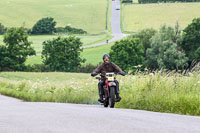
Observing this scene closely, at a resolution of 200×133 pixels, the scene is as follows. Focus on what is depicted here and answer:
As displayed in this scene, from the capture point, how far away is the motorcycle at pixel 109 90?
1248 centimetres

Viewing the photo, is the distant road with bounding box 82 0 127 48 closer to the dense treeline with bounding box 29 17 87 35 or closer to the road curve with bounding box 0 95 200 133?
the dense treeline with bounding box 29 17 87 35

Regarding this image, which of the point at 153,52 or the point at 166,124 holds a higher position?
the point at 166,124

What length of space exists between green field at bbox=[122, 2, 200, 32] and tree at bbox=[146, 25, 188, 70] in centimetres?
3677

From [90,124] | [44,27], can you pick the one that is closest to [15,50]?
[44,27]

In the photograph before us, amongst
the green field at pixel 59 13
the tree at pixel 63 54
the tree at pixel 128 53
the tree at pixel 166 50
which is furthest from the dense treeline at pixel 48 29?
the tree at pixel 166 50

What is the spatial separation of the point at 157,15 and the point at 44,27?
104ft

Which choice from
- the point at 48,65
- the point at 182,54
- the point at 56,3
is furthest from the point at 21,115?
the point at 56,3

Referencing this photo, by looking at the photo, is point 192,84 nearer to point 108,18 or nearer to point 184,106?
point 184,106

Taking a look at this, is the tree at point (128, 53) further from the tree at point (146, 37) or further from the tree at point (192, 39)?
the tree at point (192, 39)

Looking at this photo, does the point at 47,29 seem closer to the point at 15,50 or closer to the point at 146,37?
the point at 15,50

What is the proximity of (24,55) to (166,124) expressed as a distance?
8909cm

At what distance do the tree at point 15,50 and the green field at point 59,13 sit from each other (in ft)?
115

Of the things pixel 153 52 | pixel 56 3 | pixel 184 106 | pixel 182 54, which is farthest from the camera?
pixel 56 3

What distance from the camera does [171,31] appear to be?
285 ft
